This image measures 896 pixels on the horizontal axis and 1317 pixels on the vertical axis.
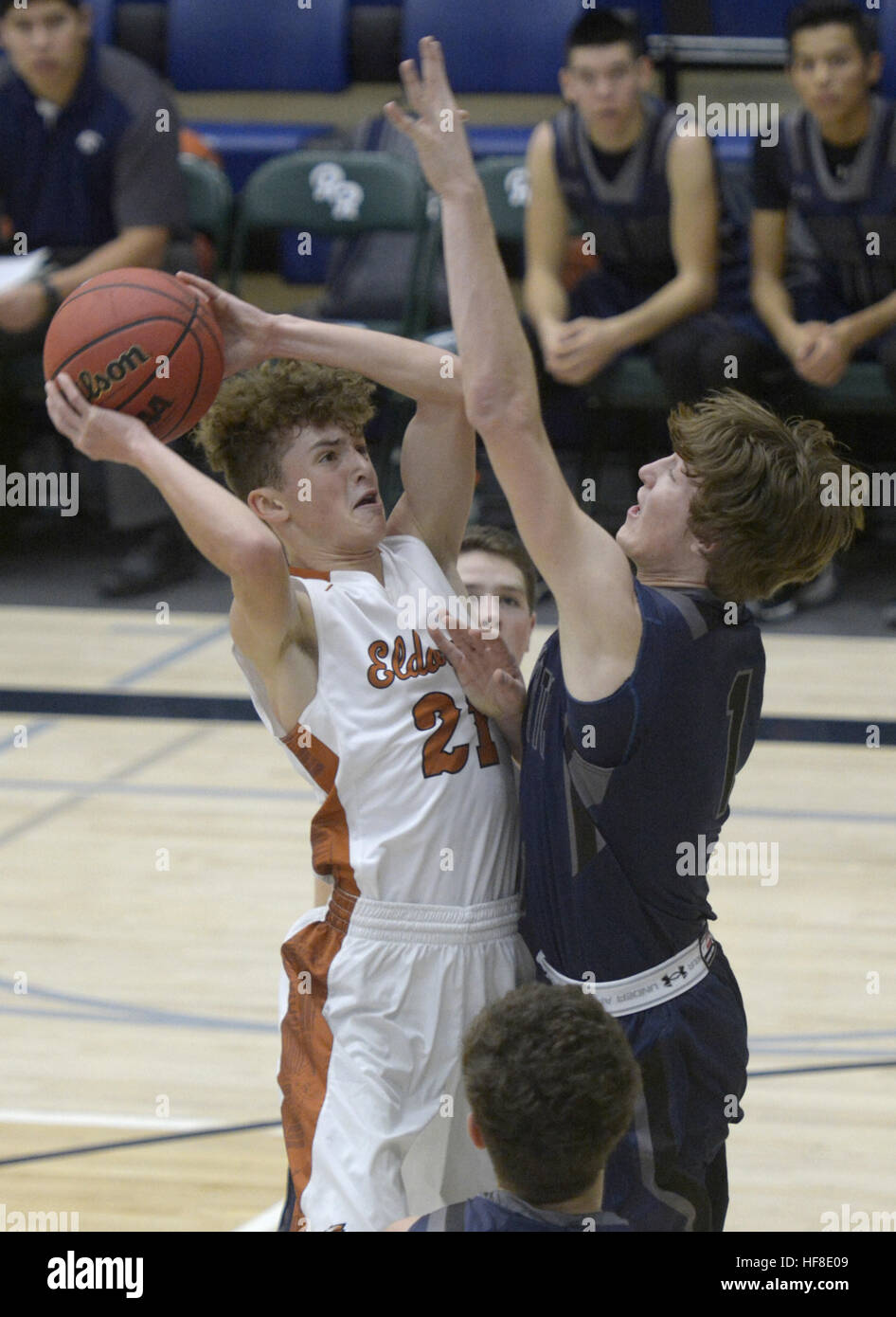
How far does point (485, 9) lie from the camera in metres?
8.70

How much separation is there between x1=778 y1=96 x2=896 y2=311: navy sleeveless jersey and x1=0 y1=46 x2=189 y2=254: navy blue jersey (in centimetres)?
257

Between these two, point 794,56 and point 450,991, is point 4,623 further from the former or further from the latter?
point 450,991

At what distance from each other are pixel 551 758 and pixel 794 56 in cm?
574

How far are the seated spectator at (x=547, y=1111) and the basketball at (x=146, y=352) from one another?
3.17 feet

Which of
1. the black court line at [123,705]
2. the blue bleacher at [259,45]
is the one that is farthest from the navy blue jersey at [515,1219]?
the blue bleacher at [259,45]

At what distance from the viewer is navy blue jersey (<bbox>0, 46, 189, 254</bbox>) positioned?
24.7ft

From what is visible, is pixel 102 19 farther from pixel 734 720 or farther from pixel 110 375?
pixel 734 720

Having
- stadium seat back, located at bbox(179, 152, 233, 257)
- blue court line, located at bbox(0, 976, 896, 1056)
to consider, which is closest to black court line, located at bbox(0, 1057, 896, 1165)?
blue court line, located at bbox(0, 976, 896, 1056)

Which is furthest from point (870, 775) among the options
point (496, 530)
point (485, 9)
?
point (485, 9)

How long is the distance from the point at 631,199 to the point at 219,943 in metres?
4.04

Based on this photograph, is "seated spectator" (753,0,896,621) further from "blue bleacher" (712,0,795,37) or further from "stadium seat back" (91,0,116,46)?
"stadium seat back" (91,0,116,46)

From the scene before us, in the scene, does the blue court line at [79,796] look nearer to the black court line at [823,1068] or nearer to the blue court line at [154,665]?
the blue court line at [154,665]

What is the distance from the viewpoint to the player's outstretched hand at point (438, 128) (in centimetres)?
213

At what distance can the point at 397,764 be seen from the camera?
2393mm
